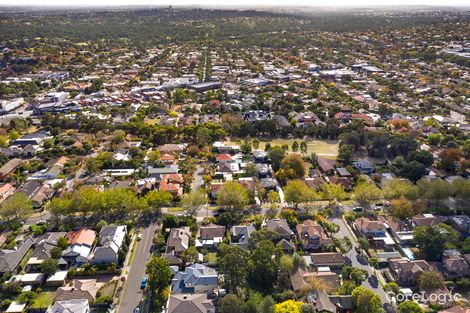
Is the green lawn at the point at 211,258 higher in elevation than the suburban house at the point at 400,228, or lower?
lower

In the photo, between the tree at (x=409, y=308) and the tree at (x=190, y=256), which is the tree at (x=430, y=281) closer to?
the tree at (x=409, y=308)

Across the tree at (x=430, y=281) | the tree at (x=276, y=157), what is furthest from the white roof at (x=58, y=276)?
the tree at (x=430, y=281)

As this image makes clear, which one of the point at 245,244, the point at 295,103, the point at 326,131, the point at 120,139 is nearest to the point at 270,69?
the point at 295,103

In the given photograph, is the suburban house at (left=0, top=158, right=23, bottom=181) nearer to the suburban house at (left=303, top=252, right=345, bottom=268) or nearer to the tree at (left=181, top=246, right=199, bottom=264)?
the tree at (left=181, top=246, right=199, bottom=264)

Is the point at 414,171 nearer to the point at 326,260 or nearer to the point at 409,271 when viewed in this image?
the point at 409,271

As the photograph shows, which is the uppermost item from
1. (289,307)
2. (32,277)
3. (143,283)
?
(289,307)

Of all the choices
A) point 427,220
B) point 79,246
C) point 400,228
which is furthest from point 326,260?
point 79,246
